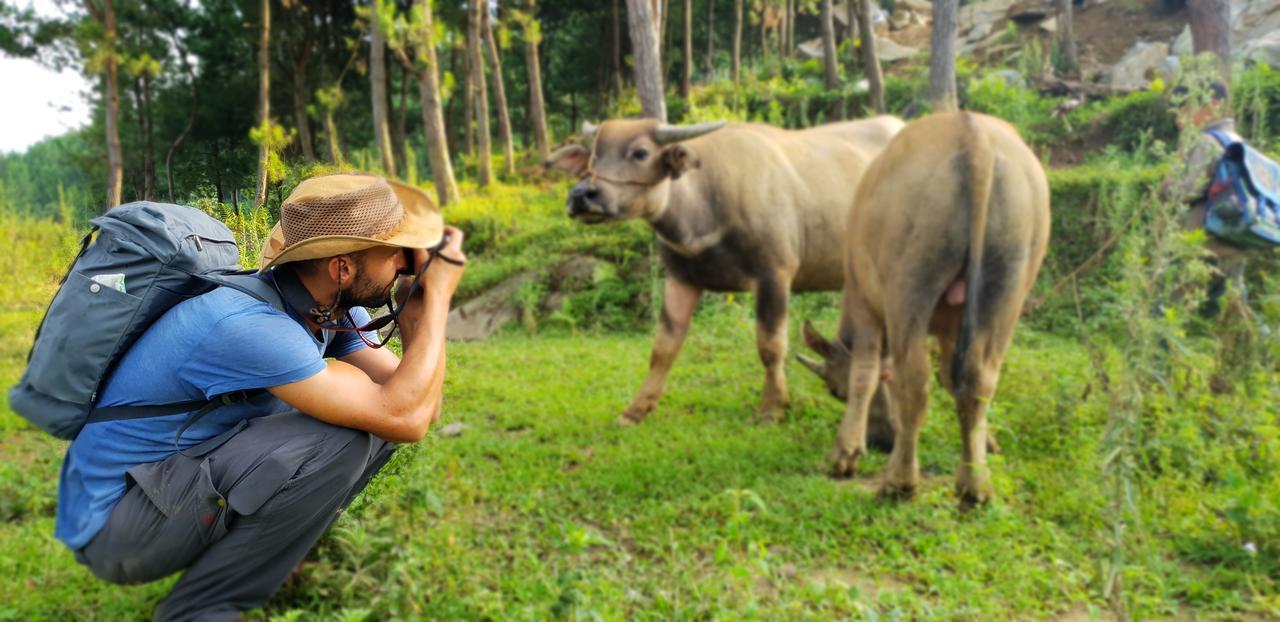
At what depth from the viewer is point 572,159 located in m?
5.41

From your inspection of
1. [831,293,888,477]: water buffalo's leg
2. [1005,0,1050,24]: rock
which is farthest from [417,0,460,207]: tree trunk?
[1005,0,1050,24]: rock

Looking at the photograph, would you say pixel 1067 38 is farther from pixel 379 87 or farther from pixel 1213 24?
pixel 379 87

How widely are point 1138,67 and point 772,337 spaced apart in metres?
14.5

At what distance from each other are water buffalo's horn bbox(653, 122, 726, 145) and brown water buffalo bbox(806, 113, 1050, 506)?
4.66 feet


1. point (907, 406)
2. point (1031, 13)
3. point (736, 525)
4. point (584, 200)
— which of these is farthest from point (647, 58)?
point (1031, 13)

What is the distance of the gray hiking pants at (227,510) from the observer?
211cm

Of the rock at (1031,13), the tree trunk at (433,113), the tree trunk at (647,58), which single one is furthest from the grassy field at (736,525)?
the rock at (1031,13)

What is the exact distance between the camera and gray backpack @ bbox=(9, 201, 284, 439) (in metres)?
2.02

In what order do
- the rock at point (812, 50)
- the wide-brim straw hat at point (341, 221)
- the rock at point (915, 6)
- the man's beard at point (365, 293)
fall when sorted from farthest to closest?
the rock at point (915, 6)
the rock at point (812, 50)
the man's beard at point (365, 293)
the wide-brim straw hat at point (341, 221)

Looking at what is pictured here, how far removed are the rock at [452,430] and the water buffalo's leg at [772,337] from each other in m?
1.90

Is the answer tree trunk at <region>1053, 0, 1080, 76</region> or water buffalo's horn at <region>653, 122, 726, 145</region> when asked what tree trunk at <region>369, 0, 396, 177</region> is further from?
tree trunk at <region>1053, 0, 1080, 76</region>

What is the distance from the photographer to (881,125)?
22.0 ft

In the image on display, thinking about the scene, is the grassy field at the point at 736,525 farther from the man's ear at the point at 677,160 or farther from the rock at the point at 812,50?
the rock at the point at 812,50

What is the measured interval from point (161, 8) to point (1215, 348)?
679 inches
